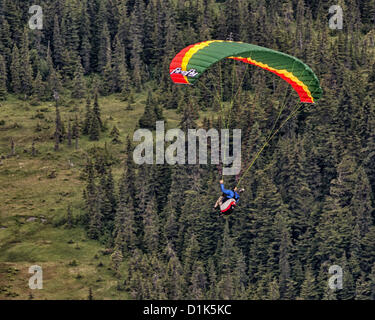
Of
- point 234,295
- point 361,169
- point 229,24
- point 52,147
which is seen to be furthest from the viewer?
point 229,24

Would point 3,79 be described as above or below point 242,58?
above

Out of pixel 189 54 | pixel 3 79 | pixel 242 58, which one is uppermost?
pixel 3 79

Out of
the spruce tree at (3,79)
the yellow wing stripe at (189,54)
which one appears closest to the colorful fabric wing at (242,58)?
the yellow wing stripe at (189,54)

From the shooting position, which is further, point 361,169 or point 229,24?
point 229,24

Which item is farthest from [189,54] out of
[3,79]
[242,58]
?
[3,79]

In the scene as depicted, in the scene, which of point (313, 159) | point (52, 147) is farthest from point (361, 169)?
point (52, 147)

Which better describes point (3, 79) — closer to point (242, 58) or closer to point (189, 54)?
point (242, 58)

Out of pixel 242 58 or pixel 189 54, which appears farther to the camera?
pixel 242 58

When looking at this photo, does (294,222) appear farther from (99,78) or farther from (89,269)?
(99,78)
